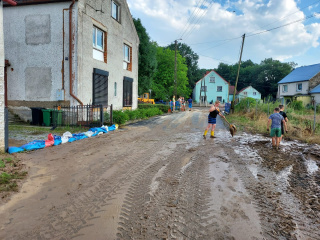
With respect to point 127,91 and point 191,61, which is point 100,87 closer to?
Result: point 127,91

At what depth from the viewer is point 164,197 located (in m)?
3.84

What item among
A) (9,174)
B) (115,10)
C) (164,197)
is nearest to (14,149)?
(9,174)

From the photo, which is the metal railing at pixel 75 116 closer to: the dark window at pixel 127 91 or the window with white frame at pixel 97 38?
the window with white frame at pixel 97 38

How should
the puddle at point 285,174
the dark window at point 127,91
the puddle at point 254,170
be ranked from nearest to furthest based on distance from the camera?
the puddle at point 285,174
the puddle at point 254,170
the dark window at point 127,91

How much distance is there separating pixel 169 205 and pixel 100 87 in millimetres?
11901

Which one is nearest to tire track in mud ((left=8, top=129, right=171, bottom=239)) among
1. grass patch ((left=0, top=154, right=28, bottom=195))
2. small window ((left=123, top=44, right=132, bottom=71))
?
grass patch ((left=0, top=154, right=28, bottom=195))

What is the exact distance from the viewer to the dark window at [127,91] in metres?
17.9

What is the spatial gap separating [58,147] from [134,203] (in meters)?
4.87

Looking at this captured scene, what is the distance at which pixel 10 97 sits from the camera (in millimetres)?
13117

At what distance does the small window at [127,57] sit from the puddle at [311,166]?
14.6 metres

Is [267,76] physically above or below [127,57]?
above

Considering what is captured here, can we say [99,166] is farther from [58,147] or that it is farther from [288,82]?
[288,82]

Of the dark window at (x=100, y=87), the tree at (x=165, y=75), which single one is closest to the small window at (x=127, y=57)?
the dark window at (x=100, y=87)

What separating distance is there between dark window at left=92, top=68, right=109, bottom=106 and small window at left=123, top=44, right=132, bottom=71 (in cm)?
376
